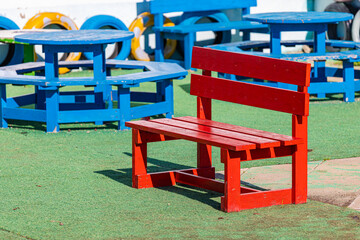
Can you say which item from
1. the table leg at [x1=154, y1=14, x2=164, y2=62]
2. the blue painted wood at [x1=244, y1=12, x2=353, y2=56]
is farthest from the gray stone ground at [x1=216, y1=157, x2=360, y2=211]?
the table leg at [x1=154, y1=14, x2=164, y2=62]

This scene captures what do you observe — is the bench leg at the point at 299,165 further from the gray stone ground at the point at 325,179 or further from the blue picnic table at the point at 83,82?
the blue picnic table at the point at 83,82

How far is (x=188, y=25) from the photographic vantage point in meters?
12.8

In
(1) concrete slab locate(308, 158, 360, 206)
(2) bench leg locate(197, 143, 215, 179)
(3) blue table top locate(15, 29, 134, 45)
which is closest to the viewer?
(1) concrete slab locate(308, 158, 360, 206)

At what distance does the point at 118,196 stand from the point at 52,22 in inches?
294

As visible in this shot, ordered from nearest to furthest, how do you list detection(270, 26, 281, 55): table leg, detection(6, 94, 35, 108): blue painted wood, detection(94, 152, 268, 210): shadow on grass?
1. detection(94, 152, 268, 210): shadow on grass
2. detection(6, 94, 35, 108): blue painted wood
3. detection(270, 26, 281, 55): table leg

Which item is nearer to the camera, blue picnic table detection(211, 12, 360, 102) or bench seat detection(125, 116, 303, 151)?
bench seat detection(125, 116, 303, 151)

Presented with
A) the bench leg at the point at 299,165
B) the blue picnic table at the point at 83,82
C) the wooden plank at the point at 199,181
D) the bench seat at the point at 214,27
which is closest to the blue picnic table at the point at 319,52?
the blue picnic table at the point at 83,82

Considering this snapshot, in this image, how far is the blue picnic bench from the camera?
1244 centimetres

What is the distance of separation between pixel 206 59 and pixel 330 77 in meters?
6.46

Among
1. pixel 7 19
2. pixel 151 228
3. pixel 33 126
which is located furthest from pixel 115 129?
pixel 7 19

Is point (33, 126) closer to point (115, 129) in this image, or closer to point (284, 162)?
point (115, 129)

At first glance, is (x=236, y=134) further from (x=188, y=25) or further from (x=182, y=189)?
(x=188, y=25)

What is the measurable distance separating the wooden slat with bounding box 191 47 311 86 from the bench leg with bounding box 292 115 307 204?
27 cm

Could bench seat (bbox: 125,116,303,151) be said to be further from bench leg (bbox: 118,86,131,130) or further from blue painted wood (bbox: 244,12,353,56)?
blue painted wood (bbox: 244,12,353,56)
